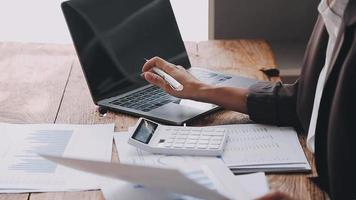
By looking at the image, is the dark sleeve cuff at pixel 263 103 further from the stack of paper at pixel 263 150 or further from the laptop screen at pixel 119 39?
the laptop screen at pixel 119 39

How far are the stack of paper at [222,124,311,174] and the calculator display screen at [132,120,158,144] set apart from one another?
15cm

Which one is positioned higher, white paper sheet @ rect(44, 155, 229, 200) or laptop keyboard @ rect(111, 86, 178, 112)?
white paper sheet @ rect(44, 155, 229, 200)

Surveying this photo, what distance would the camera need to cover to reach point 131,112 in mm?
1292

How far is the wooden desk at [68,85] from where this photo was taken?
1011mm

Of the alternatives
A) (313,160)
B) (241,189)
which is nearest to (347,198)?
(313,160)

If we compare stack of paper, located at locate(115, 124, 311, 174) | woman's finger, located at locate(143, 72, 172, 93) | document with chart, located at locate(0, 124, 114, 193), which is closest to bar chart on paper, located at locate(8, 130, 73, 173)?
document with chart, located at locate(0, 124, 114, 193)

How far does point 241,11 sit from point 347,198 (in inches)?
48.3

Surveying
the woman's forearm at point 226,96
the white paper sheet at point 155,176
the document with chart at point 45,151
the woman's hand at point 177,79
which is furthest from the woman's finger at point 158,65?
the white paper sheet at point 155,176

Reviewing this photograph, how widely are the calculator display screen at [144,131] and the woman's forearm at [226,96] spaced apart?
0.61ft

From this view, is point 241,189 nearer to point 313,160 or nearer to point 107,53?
point 313,160

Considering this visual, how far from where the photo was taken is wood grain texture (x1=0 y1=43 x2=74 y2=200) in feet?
4.31

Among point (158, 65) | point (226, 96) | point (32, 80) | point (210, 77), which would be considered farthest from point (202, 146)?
point (32, 80)

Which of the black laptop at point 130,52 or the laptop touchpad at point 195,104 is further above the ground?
the black laptop at point 130,52

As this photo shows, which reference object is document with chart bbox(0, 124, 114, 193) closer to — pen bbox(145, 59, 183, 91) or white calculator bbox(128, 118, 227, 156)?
white calculator bbox(128, 118, 227, 156)
